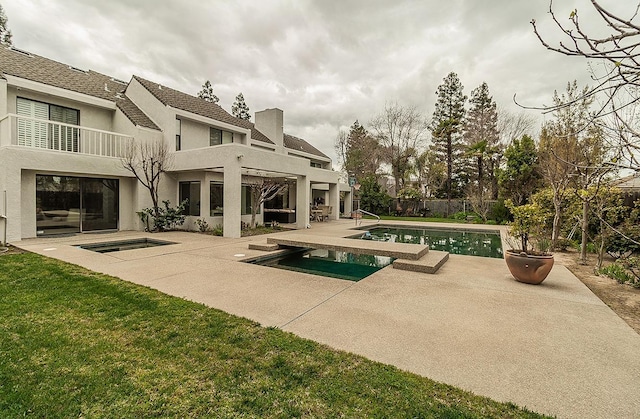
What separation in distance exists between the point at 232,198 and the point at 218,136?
673cm

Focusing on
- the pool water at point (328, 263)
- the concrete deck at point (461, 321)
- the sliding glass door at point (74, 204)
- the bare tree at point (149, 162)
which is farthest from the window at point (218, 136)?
the concrete deck at point (461, 321)

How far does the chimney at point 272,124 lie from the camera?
21.2 m

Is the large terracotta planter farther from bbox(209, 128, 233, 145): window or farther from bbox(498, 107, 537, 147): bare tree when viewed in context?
bbox(498, 107, 537, 147): bare tree

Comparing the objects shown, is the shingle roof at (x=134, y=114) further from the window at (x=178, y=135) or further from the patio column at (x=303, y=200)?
the patio column at (x=303, y=200)

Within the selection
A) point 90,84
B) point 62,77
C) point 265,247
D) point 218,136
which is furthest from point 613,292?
point 90,84

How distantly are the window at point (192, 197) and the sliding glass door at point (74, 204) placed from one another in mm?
2765

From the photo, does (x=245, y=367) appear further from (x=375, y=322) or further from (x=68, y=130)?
(x=68, y=130)

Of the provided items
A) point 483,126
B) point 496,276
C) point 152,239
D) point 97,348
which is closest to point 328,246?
point 496,276

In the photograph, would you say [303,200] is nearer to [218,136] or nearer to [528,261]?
[218,136]

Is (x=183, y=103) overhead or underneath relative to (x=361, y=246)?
overhead

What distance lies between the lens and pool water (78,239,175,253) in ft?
29.6

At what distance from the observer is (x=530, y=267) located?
5551 mm

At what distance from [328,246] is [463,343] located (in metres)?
5.10

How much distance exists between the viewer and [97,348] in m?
2.96
